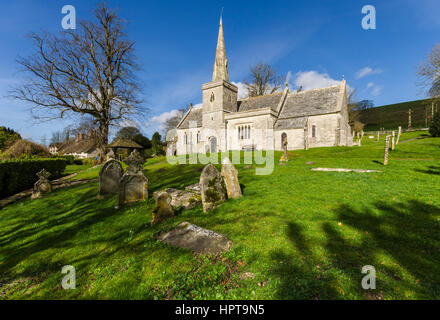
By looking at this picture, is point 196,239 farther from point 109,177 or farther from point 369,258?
point 109,177

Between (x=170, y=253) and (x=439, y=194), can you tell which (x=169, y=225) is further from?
(x=439, y=194)

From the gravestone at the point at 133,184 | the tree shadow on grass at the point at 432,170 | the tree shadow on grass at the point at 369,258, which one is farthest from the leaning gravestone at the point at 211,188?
the tree shadow on grass at the point at 432,170

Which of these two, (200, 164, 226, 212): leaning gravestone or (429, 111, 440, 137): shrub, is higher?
(429, 111, 440, 137): shrub

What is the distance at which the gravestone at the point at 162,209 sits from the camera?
5312mm

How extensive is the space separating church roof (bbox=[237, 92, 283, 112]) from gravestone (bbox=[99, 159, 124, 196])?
25.1 metres

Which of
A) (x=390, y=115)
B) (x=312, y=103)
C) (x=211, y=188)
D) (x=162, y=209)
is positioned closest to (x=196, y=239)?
(x=162, y=209)

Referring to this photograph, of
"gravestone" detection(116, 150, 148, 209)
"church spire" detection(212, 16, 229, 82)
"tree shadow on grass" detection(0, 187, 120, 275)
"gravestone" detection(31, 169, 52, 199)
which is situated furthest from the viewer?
"church spire" detection(212, 16, 229, 82)

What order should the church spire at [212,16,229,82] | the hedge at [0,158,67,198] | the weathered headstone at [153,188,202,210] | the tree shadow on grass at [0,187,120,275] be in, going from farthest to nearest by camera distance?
1. the church spire at [212,16,229,82]
2. the hedge at [0,158,67,198]
3. the weathered headstone at [153,188,202,210]
4. the tree shadow on grass at [0,187,120,275]

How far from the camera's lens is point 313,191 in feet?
22.0

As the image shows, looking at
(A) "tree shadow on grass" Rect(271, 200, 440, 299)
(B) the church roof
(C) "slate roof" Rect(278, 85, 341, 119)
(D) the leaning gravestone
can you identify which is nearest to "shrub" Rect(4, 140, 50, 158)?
(D) the leaning gravestone

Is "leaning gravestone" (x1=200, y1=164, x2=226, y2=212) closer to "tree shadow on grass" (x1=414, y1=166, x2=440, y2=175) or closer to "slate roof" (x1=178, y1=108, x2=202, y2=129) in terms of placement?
"tree shadow on grass" (x1=414, y1=166, x2=440, y2=175)

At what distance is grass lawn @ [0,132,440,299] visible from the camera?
9.10 ft

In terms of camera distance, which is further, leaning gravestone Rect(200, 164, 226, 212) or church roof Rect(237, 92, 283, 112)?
church roof Rect(237, 92, 283, 112)

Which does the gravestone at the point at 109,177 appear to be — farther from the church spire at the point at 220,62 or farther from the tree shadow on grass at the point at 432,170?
the church spire at the point at 220,62
